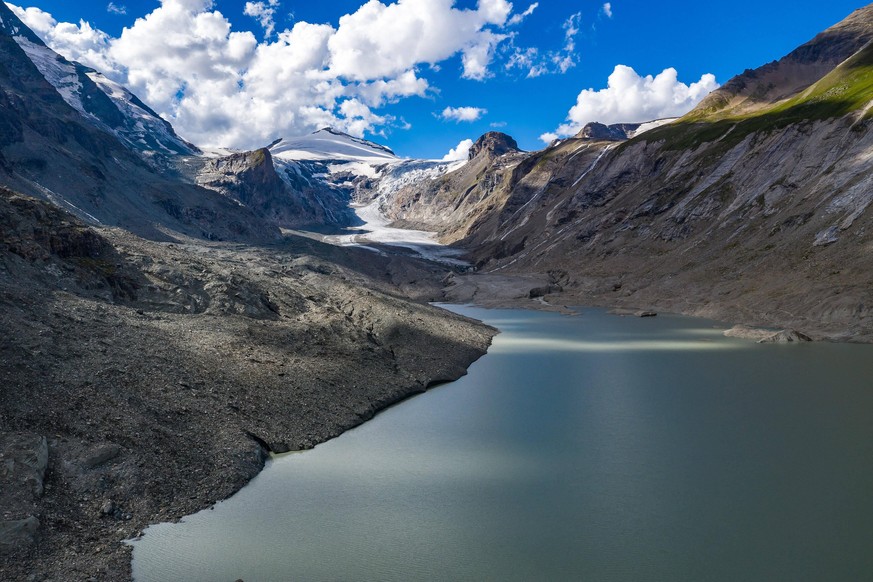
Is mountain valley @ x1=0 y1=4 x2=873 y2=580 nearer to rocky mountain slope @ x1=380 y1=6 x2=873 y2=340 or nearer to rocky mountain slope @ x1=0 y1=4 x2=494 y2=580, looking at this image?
rocky mountain slope @ x1=0 y1=4 x2=494 y2=580

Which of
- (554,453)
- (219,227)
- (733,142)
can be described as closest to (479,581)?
(554,453)

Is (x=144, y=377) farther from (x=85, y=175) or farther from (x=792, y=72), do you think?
(x=792, y=72)

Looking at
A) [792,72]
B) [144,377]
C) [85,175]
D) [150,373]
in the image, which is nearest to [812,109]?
[792,72]

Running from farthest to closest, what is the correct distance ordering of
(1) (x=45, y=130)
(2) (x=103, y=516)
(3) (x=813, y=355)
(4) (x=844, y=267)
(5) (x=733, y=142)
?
(1) (x=45, y=130), (5) (x=733, y=142), (4) (x=844, y=267), (3) (x=813, y=355), (2) (x=103, y=516)

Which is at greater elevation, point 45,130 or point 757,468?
point 45,130

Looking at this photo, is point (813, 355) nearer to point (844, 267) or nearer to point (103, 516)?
point (844, 267)

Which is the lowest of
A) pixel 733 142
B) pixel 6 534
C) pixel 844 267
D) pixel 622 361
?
pixel 6 534

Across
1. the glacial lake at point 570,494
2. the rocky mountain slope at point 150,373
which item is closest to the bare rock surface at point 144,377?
the rocky mountain slope at point 150,373
